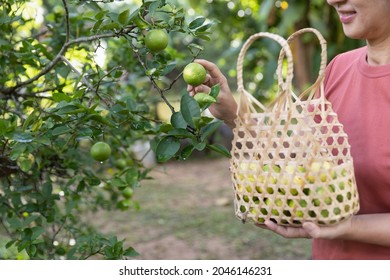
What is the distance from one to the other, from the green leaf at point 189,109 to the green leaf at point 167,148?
0.07 m

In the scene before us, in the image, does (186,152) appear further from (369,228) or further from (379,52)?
(379,52)

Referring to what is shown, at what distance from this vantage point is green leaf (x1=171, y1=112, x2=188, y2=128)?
1.28 m

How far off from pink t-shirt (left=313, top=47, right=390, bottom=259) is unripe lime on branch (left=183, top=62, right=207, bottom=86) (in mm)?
377

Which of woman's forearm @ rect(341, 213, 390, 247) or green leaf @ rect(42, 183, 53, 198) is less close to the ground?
woman's forearm @ rect(341, 213, 390, 247)

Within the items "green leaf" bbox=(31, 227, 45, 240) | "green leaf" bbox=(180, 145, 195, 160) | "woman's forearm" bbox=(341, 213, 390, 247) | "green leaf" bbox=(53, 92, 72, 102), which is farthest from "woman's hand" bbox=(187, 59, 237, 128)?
"green leaf" bbox=(31, 227, 45, 240)

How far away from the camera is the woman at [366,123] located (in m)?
1.23

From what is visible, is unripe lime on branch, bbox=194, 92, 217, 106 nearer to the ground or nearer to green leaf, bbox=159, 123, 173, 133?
green leaf, bbox=159, 123, 173, 133

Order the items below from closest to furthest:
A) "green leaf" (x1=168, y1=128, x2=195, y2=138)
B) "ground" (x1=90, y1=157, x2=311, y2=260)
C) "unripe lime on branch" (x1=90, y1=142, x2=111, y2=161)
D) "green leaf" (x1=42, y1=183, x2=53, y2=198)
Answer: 1. "green leaf" (x1=168, y1=128, x2=195, y2=138)
2. "unripe lime on branch" (x1=90, y1=142, x2=111, y2=161)
3. "green leaf" (x1=42, y1=183, x2=53, y2=198)
4. "ground" (x1=90, y1=157, x2=311, y2=260)

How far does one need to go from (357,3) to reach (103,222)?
3.53 metres

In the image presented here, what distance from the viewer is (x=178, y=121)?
128 centimetres

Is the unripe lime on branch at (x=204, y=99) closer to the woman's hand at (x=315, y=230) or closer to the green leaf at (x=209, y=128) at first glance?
the green leaf at (x=209, y=128)

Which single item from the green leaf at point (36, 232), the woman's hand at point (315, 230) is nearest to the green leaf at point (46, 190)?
the green leaf at point (36, 232)

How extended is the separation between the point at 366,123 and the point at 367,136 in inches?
1.3

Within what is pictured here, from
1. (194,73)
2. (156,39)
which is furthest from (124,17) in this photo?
(194,73)
